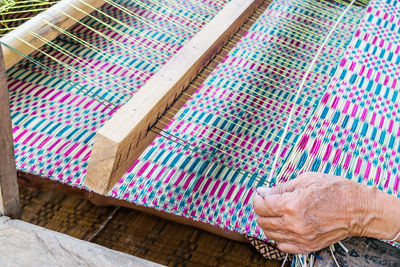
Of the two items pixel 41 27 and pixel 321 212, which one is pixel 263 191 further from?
pixel 41 27

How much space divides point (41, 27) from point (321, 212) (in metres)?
1.23

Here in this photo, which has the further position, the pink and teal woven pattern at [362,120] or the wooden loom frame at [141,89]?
the pink and teal woven pattern at [362,120]

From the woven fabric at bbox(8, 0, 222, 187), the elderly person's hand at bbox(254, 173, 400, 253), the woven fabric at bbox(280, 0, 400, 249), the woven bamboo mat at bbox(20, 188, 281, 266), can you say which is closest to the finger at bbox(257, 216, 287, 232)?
the elderly person's hand at bbox(254, 173, 400, 253)

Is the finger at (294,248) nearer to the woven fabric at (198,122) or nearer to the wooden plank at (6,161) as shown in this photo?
the woven fabric at (198,122)

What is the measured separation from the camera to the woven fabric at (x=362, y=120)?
168cm

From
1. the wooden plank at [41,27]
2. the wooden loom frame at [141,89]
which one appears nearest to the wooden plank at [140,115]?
the wooden loom frame at [141,89]

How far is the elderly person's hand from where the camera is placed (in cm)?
133

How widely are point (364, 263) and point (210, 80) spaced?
1046mm

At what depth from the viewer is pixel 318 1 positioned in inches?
106

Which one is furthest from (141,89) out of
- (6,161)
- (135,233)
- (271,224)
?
(135,233)

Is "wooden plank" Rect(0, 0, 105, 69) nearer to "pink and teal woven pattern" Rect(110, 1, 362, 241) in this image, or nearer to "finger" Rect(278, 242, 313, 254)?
"pink and teal woven pattern" Rect(110, 1, 362, 241)

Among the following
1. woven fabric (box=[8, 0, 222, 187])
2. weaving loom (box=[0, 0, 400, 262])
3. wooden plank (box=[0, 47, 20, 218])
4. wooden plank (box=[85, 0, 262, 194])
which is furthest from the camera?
woven fabric (box=[8, 0, 222, 187])

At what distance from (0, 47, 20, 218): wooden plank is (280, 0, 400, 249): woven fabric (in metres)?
0.83

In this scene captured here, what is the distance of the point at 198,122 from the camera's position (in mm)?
1880
